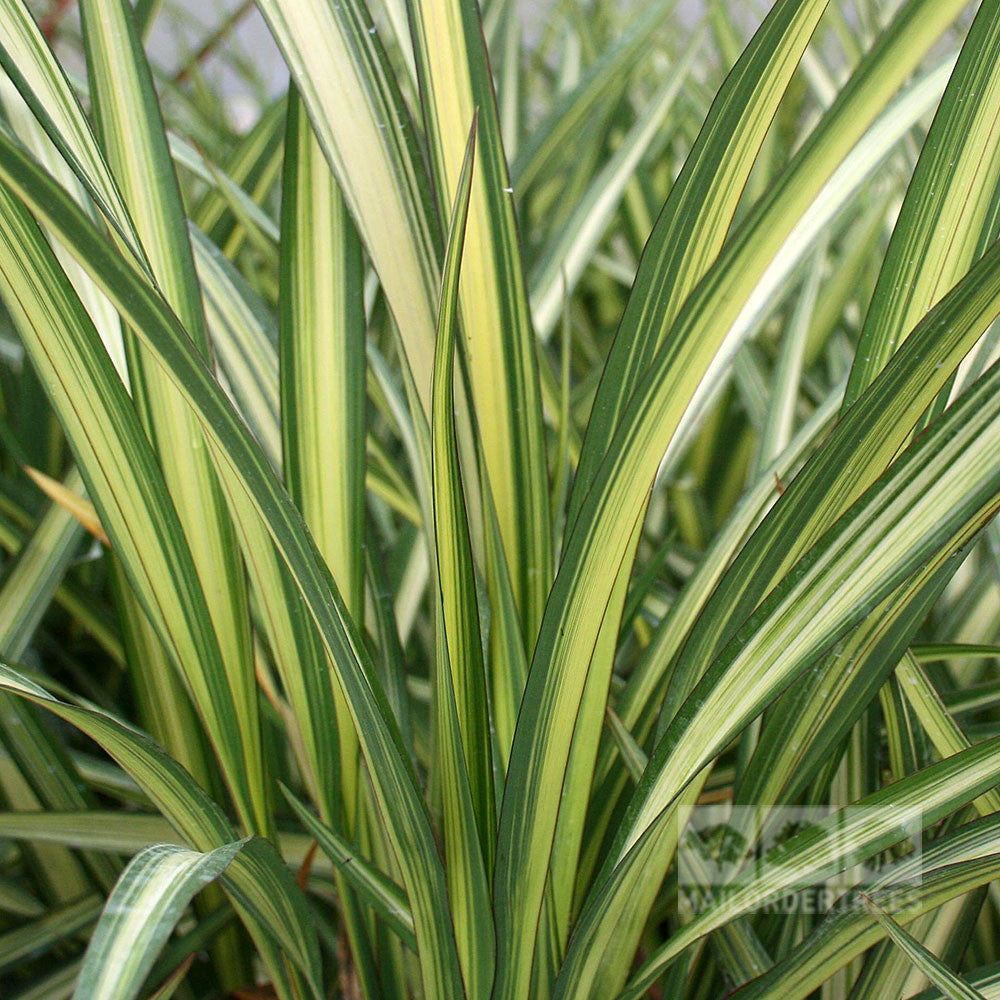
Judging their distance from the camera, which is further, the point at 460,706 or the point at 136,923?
the point at 460,706

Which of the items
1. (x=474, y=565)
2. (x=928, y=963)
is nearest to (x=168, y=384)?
(x=474, y=565)

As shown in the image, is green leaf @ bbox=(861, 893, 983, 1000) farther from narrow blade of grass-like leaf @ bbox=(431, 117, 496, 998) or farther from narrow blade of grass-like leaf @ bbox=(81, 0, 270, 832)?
narrow blade of grass-like leaf @ bbox=(81, 0, 270, 832)

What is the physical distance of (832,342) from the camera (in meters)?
0.75

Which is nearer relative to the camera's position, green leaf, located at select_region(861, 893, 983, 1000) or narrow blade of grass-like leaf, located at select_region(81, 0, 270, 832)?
green leaf, located at select_region(861, 893, 983, 1000)

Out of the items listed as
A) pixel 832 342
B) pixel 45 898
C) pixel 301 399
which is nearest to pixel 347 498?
pixel 301 399

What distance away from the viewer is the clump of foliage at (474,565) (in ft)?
Answer: 0.86

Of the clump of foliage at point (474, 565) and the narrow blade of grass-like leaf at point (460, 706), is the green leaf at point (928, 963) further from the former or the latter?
the narrow blade of grass-like leaf at point (460, 706)

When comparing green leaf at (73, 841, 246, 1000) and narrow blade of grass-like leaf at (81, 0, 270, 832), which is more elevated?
narrow blade of grass-like leaf at (81, 0, 270, 832)

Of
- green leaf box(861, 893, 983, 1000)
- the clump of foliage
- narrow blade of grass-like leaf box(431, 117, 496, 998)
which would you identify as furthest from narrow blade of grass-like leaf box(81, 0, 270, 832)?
green leaf box(861, 893, 983, 1000)

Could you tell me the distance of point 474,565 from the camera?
0.35 meters

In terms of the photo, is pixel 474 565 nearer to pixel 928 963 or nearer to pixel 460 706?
pixel 460 706

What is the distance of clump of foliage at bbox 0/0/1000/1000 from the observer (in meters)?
0.26

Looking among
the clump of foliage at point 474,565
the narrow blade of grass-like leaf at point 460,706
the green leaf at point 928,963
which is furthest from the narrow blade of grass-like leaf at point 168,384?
the green leaf at point 928,963

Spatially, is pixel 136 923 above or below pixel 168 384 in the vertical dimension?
below
